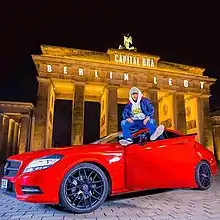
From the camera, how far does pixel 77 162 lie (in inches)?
140

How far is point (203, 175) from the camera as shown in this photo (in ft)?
17.5

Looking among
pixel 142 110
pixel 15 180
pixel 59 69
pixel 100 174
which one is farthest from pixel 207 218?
pixel 59 69

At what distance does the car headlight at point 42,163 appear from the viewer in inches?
131

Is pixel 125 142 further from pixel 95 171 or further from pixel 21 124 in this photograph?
pixel 21 124

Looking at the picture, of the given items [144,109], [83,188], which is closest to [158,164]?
[144,109]

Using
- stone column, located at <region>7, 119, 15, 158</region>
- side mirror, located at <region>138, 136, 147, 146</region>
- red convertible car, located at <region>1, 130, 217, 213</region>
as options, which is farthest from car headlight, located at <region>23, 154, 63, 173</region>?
stone column, located at <region>7, 119, 15, 158</region>

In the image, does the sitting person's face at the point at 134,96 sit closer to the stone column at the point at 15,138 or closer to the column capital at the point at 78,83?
the column capital at the point at 78,83

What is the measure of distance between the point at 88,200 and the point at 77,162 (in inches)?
24.7

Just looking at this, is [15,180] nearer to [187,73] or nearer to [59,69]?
[59,69]

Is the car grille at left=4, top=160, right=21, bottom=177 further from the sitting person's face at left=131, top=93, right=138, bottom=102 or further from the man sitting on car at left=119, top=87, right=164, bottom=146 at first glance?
the sitting person's face at left=131, top=93, right=138, bottom=102

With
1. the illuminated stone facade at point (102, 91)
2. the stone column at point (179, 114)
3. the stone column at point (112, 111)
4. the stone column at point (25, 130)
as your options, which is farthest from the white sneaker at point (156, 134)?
the stone column at point (179, 114)

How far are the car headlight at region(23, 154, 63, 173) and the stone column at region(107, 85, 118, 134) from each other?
2095 centimetres

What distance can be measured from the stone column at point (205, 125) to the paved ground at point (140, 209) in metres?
24.9

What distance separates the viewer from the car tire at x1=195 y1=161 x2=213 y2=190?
17.0ft
